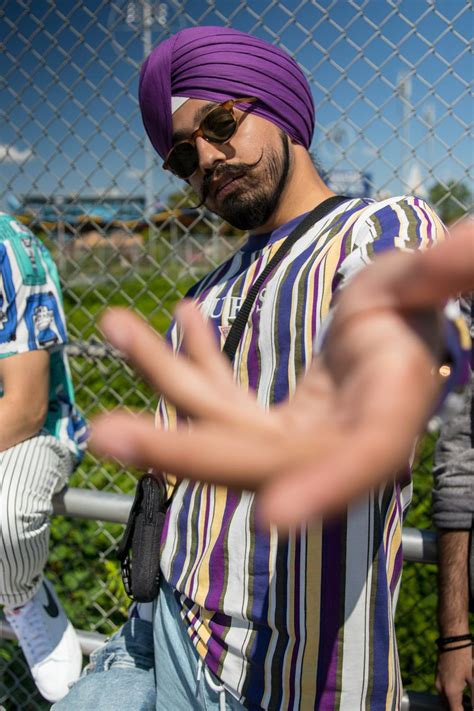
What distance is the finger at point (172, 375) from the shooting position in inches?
17.0

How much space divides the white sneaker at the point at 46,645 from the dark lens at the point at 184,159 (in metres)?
1.27

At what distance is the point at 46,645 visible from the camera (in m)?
1.95

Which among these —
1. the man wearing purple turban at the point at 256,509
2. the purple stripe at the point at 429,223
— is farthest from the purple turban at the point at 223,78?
the purple stripe at the point at 429,223

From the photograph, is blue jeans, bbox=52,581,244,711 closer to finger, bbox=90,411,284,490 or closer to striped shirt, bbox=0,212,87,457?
striped shirt, bbox=0,212,87,457

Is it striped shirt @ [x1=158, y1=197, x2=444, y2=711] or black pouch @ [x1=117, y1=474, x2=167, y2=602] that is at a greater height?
striped shirt @ [x1=158, y1=197, x2=444, y2=711]

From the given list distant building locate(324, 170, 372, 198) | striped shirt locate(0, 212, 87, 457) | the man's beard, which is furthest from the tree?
striped shirt locate(0, 212, 87, 457)

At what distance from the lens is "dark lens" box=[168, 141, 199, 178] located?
138 centimetres

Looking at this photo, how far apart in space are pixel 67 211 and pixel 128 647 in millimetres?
1930

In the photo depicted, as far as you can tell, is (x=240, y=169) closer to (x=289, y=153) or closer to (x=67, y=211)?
(x=289, y=153)

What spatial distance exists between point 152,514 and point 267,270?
1.76 ft

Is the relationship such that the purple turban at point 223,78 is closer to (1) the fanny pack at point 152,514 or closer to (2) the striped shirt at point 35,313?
(1) the fanny pack at point 152,514

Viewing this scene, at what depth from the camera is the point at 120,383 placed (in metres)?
5.62

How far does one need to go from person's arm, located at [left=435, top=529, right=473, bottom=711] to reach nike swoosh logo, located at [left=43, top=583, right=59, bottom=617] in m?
1.11

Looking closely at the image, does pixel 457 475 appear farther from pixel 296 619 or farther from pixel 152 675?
pixel 152 675
